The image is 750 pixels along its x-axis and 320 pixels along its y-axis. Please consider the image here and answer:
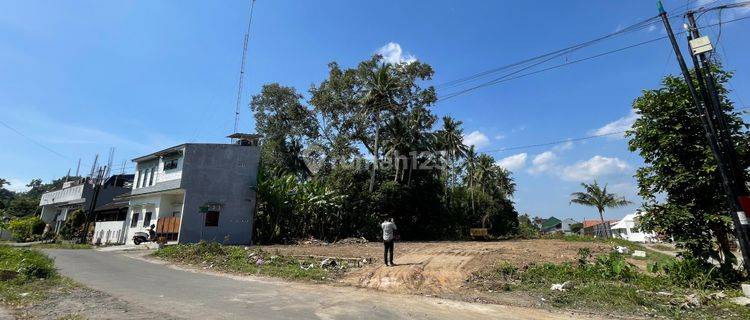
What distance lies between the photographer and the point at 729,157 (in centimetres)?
967

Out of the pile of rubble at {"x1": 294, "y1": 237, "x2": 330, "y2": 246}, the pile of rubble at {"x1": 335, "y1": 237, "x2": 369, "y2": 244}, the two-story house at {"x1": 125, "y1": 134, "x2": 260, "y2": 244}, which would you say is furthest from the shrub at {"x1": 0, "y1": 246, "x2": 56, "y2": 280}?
the pile of rubble at {"x1": 335, "y1": 237, "x2": 369, "y2": 244}

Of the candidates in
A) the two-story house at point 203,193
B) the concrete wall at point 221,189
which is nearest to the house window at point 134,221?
the two-story house at point 203,193

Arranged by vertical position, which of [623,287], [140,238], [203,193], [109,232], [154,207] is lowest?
[623,287]

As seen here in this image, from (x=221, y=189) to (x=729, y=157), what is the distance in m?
26.6

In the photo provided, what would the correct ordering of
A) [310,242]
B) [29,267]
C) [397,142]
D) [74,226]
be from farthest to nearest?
1. [397,142]
2. [74,226]
3. [310,242]
4. [29,267]

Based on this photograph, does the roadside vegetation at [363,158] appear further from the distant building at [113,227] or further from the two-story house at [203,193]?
the distant building at [113,227]

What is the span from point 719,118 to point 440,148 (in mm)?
38660

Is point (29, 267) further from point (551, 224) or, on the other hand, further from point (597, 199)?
point (551, 224)

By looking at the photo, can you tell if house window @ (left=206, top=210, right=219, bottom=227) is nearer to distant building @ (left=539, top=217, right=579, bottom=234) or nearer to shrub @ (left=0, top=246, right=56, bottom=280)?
shrub @ (left=0, top=246, right=56, bottom=280)

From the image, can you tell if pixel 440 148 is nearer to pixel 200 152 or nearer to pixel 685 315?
pixel 200 152

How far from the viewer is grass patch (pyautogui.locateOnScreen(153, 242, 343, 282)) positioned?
13.3 metres

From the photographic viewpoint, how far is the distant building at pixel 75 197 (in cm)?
4272

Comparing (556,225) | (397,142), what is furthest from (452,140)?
(556,225)

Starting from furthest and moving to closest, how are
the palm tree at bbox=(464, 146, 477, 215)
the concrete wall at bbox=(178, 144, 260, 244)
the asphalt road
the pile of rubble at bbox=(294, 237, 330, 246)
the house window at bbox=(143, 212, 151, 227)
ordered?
the palm tree at bbox=(464, 146, 477, 215), the house window at bbox=(143, 212, 151, 227), the pile of rubble at bbox=(294, 237, 330, 246), the concrete wall at bbox=(178, 144, 260, 244), the asphalt road
